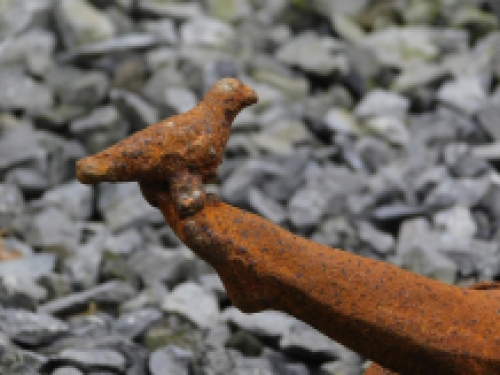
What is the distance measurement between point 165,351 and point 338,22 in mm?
2948

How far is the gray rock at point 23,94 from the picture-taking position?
3871 mm

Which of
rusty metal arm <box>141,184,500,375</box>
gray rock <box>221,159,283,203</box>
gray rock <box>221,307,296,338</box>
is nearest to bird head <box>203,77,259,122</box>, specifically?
rusty metal arm <box>141,184,500,375</box>

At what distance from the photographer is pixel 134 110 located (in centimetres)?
382

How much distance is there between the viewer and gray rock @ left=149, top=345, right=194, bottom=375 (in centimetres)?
236

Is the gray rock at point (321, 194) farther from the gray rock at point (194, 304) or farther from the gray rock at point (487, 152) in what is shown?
the gray rock at point (194, 304)

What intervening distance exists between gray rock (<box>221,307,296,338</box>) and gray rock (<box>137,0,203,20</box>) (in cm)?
242

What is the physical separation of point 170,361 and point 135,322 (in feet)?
0.86

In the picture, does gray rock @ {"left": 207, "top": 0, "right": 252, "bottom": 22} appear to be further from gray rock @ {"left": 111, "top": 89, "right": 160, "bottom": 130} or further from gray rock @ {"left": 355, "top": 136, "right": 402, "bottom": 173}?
gray rock @ {"left": 355, "top": 136, "right": 402, "bottom": 173}

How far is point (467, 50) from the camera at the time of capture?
15.6ft

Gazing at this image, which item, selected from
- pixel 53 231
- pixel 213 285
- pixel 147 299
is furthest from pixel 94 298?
pixel 53 231

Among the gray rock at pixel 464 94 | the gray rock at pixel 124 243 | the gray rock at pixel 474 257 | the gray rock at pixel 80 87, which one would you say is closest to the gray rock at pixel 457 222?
the gray rock at pixel 474 257

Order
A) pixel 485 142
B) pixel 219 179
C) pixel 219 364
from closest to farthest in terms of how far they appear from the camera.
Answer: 1. pixel 219 364
2. pixel 219 179
3. pixel 485 142

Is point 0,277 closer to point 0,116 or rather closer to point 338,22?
point 0,116

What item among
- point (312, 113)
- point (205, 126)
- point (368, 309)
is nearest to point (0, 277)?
point (205, 126)
